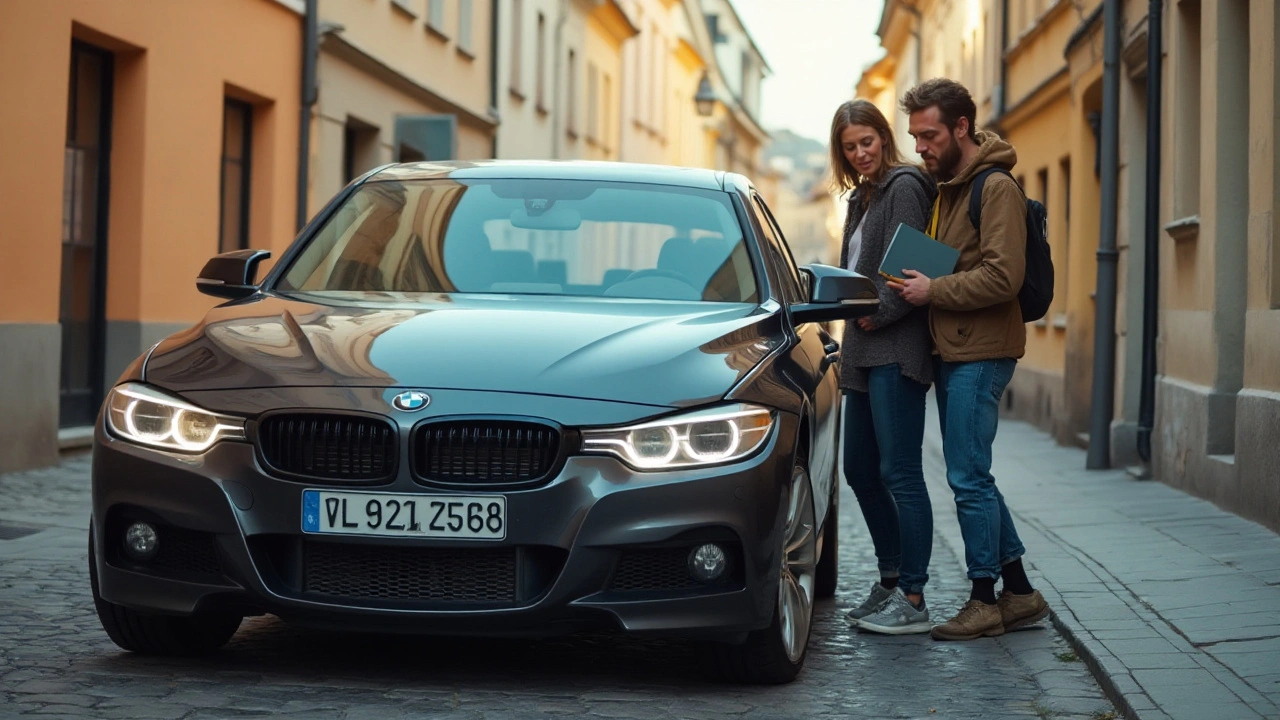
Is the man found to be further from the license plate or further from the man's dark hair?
the license plate

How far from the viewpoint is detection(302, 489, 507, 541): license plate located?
4.83 meters

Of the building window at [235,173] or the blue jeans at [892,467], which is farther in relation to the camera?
the building window at [235,173]

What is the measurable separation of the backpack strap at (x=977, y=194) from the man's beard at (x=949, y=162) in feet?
0.37

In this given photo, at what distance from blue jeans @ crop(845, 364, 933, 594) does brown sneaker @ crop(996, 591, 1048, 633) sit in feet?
1.02

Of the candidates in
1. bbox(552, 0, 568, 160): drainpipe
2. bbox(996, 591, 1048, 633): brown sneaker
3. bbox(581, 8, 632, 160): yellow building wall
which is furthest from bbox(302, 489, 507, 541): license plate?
bbox(581, 8, 632, 160): yellow building wall

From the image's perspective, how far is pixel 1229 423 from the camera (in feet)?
35.8

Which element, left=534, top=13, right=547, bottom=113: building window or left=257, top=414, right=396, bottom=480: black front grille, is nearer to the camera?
left=257, top=414, right=396, bottom=480: black front grille

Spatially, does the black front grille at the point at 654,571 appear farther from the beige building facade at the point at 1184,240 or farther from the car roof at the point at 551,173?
the beige building facade at the point at 1184,240

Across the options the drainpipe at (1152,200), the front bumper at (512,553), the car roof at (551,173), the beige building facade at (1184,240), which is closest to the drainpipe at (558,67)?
the beige building facade at (1184,240)

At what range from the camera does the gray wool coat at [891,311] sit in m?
6.53

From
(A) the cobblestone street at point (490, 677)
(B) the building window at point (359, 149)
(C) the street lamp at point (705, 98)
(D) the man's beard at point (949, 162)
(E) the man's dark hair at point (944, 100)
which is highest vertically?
(C) the street lamp at point (705, 98)

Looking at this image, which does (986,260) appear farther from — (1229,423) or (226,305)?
(1229,423)

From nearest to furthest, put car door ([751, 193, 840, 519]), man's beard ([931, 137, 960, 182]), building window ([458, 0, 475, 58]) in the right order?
car door ([751, 193, 840, 519]) < man's beard ([931, 137, 960, 182]) < building window ([458, 0, 475, 58])

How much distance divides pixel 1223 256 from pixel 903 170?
17.4 ft
